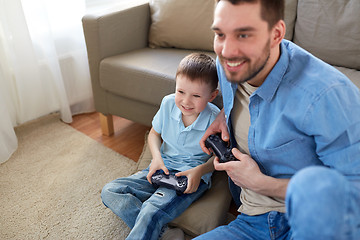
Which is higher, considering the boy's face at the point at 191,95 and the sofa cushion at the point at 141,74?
the boy's face at the point at 191,95

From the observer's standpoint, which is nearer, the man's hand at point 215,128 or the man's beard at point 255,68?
the man's beard at point 255,68

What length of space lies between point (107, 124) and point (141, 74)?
46cm

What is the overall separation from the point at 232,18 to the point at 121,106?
1109mm

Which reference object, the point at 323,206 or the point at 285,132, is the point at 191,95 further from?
the point at 323,206

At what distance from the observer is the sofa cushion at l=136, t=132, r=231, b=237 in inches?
51.2

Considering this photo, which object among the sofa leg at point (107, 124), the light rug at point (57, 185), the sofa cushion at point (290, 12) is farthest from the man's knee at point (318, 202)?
the sofa leg at point (107, 124)

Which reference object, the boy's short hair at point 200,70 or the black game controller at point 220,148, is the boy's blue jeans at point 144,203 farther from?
the boy's short hair at point 200,70

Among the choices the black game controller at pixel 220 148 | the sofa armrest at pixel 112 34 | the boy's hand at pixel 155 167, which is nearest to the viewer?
the black game controller at pixel 220 148

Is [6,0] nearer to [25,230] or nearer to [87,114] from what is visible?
[87,114]

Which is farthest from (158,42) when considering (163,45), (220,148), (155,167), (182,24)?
(220,148)

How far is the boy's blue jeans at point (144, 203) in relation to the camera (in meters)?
1.22

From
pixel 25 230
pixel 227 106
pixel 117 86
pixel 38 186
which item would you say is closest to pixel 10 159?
pixel 38 186

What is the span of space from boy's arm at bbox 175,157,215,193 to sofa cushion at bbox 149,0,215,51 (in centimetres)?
79

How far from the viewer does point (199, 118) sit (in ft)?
4.50
